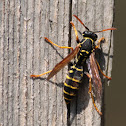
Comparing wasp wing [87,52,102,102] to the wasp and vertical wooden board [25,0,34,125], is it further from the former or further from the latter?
vertical wooden board [25,0,34,125]

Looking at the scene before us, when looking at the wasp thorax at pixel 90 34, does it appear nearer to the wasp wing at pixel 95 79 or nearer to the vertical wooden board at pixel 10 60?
the wasp wing at pixel 95 79

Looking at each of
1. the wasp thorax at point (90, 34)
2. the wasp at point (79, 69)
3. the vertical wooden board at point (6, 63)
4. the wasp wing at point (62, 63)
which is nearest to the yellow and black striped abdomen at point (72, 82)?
the wasp at point (79, 69)

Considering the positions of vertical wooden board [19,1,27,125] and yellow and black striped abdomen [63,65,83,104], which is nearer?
yellow and black striped abdomen [63,65,83,104]

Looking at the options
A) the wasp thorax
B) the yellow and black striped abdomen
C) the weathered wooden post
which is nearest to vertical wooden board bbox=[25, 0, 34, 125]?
the weathered wooden post

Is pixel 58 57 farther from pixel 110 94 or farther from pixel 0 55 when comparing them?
pixel 110 94

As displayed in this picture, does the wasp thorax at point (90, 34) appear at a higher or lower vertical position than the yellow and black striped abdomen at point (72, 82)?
higher

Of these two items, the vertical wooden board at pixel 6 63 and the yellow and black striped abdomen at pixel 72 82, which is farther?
the vertical wooden board at pixel 6 63
